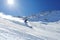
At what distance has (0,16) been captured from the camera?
128 cm

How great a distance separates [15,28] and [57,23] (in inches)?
17.3

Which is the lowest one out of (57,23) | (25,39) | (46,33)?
(25,39)

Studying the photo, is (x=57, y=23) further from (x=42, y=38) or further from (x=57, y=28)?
(x=42, y=38)

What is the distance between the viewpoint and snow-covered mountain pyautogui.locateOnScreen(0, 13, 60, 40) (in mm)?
1062

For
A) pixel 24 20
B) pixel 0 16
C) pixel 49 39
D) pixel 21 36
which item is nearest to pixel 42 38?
pixel 49 39

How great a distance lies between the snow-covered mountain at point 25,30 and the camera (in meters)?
1.06

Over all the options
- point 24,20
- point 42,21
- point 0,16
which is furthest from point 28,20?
point 0,16

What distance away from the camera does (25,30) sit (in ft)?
3.98

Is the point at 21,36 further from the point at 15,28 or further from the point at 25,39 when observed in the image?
the point at 15,28

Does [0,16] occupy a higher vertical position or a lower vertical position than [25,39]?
higher

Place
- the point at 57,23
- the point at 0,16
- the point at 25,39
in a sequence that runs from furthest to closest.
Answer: the point at 57,23
the point at 0,16
the point at 25,39

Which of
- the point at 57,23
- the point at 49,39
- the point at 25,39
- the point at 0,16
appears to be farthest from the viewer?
the point at 57,23

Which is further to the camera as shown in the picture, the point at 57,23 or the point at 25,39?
the point at 57,23

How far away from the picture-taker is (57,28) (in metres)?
Result: 1.41
